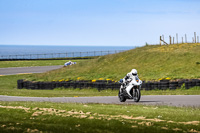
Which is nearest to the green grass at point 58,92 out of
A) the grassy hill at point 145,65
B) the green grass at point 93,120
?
the grassy hill at point 145,65

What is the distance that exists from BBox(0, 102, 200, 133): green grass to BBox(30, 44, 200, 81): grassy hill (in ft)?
52.4

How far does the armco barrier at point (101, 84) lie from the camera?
26562 millimetres

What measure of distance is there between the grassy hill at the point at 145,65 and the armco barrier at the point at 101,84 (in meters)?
2.57

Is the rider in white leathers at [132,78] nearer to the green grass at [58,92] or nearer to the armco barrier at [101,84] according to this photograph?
the green grass at [58,92]

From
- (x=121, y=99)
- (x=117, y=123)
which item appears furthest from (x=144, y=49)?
(x=117, y=123)

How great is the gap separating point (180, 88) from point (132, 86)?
→ 9138 millimetres

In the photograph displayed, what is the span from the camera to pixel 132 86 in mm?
18203

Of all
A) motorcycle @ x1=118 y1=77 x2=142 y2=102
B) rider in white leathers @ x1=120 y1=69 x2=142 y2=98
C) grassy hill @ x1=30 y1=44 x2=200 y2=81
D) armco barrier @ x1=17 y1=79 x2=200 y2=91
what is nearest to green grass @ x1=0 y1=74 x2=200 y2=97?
armco barrier @ x1=17 y1=79 x2=200 y2=91

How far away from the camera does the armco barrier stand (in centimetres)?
2656

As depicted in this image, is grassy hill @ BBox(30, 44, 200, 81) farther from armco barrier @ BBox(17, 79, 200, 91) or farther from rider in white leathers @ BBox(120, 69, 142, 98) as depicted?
rider in white leathers @ BBox(120, 69, 142, 98)

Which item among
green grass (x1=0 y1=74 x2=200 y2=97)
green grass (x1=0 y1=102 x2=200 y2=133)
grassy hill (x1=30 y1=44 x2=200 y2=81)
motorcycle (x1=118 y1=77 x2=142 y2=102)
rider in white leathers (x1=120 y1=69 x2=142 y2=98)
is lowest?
green grass (x1=0 y1=102 x2=200 y2=133)

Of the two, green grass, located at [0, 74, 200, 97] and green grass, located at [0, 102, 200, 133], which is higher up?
green grass, located at [0, 74, 200, 97]

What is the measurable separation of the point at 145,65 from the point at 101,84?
787 centimetres

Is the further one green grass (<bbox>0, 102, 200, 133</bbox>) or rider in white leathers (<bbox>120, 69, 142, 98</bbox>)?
rider in white leathers (<bbox>120, 69, 142, 98</bbox>)
